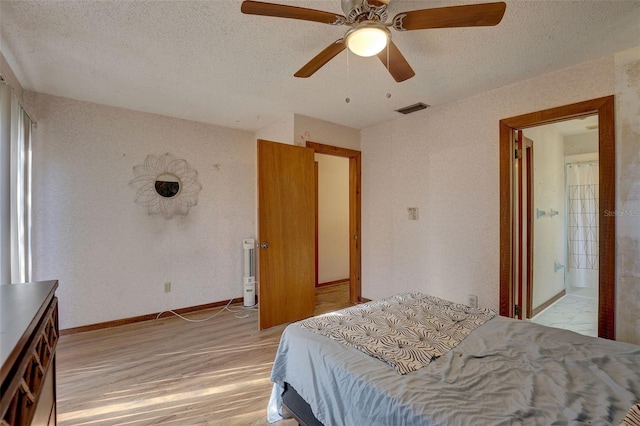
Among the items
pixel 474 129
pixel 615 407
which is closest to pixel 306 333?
pixel 615 407

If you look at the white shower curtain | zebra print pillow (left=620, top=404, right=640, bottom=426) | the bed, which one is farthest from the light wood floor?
the white shower curtain

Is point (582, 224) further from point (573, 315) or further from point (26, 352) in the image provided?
point (26, 352)

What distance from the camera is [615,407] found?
98 centimetres

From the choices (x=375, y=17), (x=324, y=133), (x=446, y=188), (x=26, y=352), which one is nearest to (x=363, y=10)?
(x=375, y=17)

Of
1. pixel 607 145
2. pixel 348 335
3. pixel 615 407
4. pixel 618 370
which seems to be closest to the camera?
pixel 615 407

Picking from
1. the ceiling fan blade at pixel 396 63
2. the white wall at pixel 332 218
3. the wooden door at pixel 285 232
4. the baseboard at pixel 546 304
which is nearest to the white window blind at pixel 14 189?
the wooden door at pixel 285 232

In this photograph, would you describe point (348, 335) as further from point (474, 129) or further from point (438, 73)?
point (474, 129)

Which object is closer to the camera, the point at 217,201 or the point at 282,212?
the point at 282,212

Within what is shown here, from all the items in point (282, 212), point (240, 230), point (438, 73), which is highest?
point (438, 73)

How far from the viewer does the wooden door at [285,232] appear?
309 cm

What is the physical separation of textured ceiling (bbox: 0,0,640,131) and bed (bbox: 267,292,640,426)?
6.03ft

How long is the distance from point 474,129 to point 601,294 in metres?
1.72

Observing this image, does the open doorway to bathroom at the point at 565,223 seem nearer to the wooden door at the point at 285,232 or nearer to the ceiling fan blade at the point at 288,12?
the wooden door at the point at 285,232

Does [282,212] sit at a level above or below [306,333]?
above
